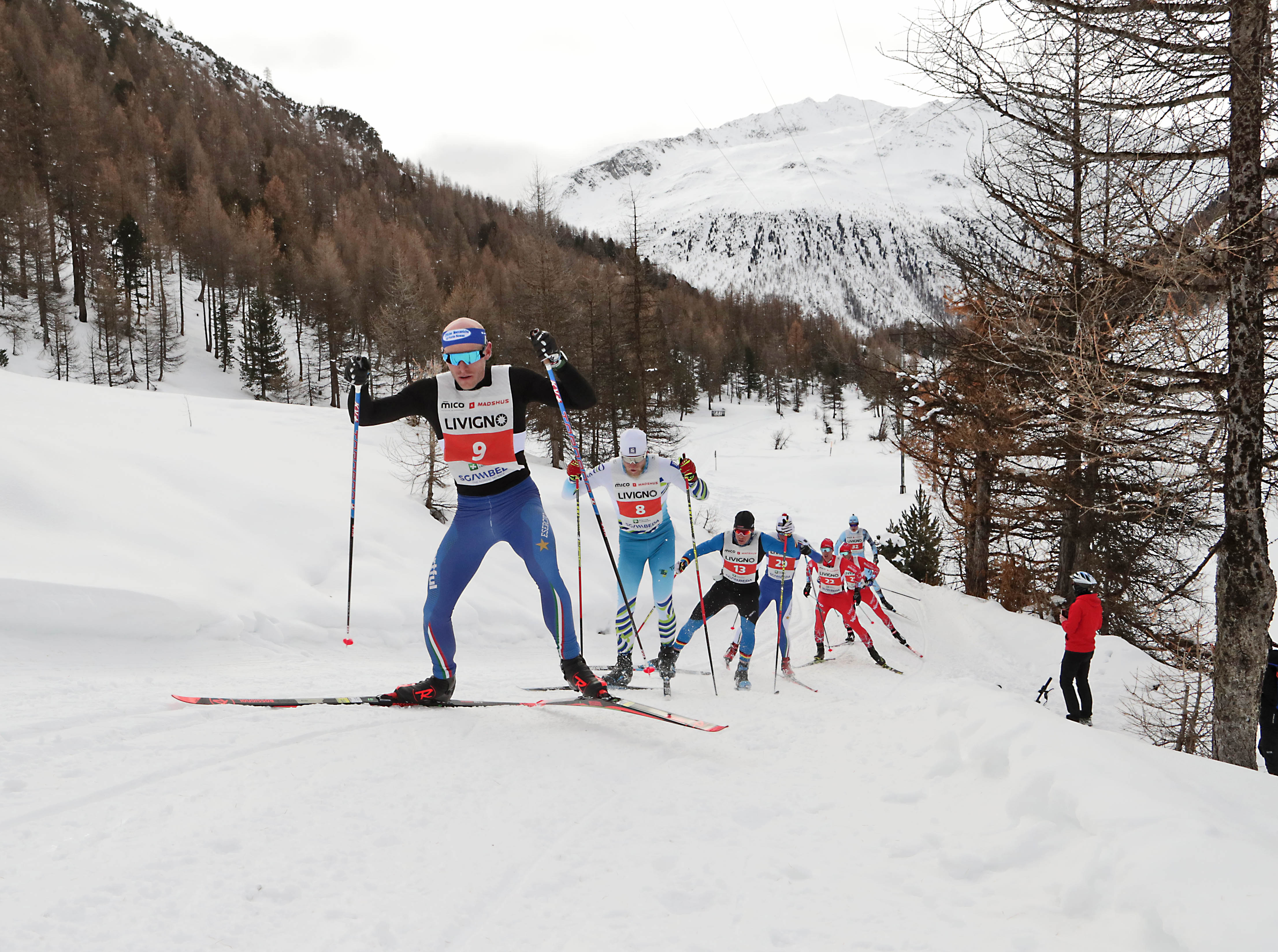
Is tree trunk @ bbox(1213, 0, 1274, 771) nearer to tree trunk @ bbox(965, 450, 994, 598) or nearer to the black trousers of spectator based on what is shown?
the black trousers of spectator

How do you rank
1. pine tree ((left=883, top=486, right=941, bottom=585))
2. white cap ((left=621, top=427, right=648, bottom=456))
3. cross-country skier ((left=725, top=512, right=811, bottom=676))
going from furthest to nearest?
1. pine tree ((left=883, top=486, right=941, bottom=585))
2. cross-country skier ((left=725, top=512, right=811, bottom=676))
3. white cap ((left=621, top=427, right=648, bottom=456))

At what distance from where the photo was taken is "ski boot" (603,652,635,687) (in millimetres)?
6648

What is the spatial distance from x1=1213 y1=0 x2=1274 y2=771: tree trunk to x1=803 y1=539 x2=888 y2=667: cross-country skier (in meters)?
4.57

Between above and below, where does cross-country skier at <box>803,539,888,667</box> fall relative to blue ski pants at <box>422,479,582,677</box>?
below

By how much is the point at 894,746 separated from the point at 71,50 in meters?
101

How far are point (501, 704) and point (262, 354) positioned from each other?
45.0 m

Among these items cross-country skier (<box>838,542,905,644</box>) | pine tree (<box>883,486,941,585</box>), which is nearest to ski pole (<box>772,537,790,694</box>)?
cross-country skier (<box>838,542,905,644</box>)

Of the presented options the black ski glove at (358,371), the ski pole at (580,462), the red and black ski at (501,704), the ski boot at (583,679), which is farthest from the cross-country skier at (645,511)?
the black ski glove at (358,371)

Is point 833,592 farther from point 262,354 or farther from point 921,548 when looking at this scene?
point 262,354

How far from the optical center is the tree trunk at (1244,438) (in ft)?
18.9

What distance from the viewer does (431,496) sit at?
14.2 meters

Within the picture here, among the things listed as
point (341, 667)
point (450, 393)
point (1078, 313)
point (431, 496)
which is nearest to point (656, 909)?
point (450, 393)

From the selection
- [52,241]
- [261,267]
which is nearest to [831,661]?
[52,241]

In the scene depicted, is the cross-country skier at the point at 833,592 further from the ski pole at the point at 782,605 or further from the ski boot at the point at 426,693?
the ski boot at the point at 426,693
